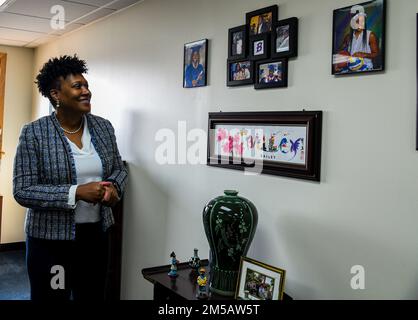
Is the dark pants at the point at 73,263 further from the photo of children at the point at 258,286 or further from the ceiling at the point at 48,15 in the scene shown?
the ceiling at the point at 48,15

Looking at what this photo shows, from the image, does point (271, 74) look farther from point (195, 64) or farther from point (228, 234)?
point (228, 234)

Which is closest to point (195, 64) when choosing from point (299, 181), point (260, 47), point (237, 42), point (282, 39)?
point (237, 42)

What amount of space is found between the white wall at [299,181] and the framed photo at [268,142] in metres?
0.04

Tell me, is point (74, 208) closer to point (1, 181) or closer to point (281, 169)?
point (281, 169)

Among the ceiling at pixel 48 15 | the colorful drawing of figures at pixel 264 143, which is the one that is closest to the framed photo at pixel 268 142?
the colorful drawing of figures at pixel 264 143

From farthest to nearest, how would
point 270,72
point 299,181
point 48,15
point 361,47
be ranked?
point 48,15
point 270,72
point 299,181
point 361,47

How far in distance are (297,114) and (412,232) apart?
2.02 feet

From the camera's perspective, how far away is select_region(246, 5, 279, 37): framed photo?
1.85m

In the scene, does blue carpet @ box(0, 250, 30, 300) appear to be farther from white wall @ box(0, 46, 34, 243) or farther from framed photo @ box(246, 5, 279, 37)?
framed photo @ box(246, 5, 279, 37)

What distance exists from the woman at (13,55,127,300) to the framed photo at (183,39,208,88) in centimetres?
54

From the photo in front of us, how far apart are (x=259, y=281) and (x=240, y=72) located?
0.94 metres

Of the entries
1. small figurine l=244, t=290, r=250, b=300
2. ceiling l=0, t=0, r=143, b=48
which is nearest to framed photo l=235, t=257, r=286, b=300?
small figurine l=244, t=290, r=250, b=300

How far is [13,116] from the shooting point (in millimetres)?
4566
